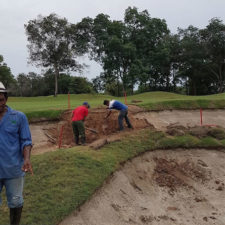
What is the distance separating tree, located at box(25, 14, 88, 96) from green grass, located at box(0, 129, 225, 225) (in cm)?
Answer: 2401

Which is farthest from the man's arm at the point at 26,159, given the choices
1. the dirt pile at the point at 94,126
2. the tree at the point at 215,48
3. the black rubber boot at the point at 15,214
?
the tree at the point at 215,48

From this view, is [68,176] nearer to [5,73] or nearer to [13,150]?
[13,150]

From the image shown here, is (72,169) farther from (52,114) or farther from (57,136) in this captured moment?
(52,114)

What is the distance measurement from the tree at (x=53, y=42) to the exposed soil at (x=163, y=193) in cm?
2450

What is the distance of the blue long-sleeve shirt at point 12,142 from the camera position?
4105 mm

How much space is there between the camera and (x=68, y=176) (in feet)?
23.7

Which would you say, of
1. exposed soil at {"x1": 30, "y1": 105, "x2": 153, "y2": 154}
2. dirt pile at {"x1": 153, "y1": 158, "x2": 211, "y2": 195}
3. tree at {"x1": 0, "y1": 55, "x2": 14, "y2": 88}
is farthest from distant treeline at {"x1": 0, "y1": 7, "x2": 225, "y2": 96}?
dirt pile at {"x1": 153, "y1": 158, "x2": 211, "y2": 195}

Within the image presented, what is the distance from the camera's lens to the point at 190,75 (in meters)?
43.7

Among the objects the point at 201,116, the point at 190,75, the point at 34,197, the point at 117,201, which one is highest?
the point at 190,75

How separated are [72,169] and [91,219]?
1.82 m

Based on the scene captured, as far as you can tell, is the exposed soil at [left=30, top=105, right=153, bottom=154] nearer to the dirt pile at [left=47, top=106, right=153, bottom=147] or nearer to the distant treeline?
the dirt pile at [left=47, top=106, right=153, bottom=147]

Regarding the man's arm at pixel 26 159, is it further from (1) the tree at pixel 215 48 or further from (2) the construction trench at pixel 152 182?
(1) the tree at pixel 215 48

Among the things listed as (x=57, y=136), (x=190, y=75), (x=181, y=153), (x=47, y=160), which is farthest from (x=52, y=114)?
(x=190, y=75)

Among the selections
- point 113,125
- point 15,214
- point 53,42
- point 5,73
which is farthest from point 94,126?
point 5,73
